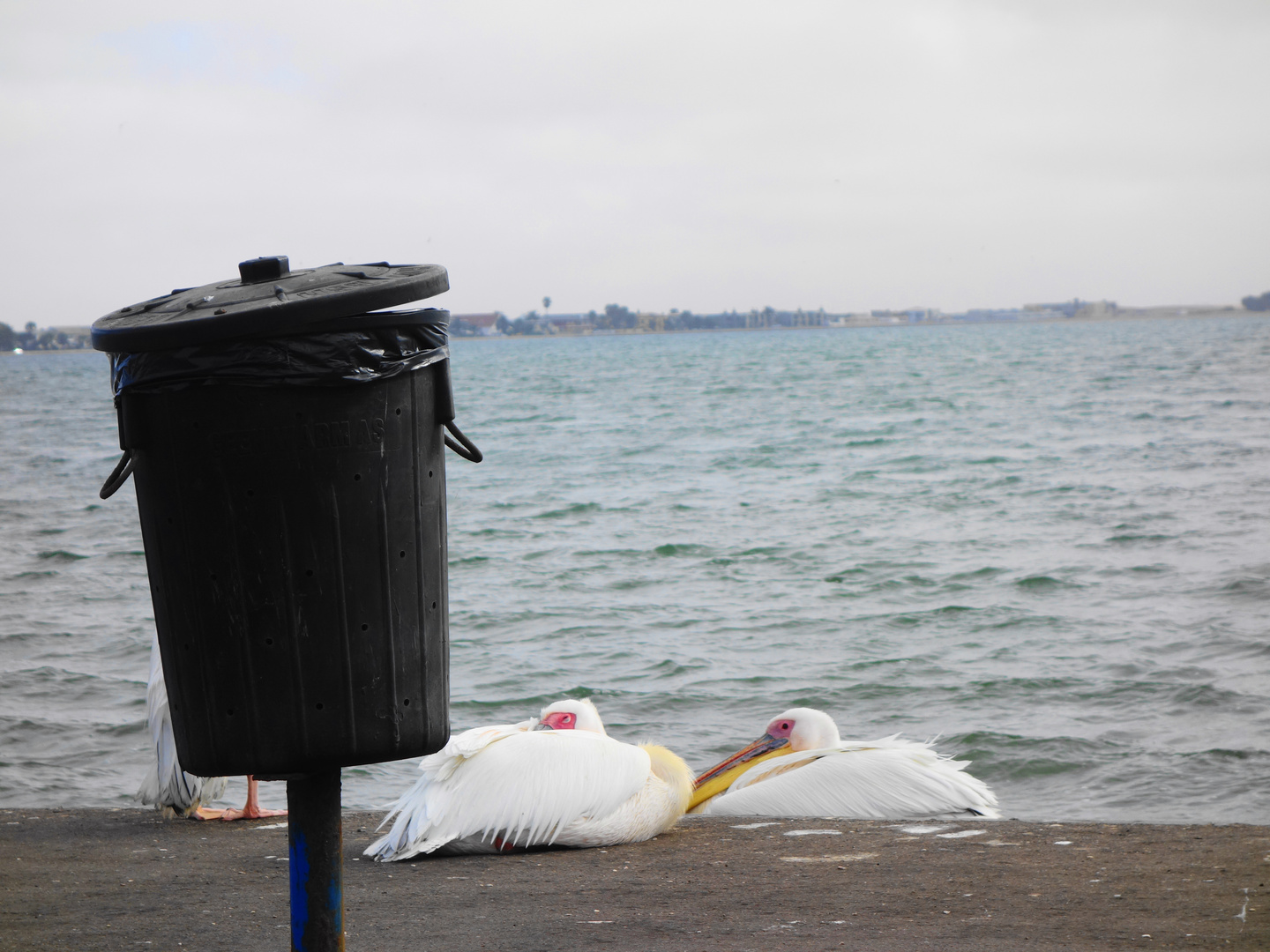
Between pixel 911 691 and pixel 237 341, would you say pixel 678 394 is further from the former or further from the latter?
pixel 237 341

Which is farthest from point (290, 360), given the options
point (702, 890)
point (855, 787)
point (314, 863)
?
point (855, 787)

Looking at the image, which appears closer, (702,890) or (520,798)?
(702,890)

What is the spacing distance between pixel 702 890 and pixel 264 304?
2.01m

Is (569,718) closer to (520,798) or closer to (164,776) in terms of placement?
(520,798)

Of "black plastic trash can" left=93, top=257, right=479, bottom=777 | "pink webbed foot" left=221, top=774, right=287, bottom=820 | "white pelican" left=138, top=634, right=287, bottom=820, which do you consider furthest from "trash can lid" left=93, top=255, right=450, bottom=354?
"pink webbed foot" left=221, top=774, right=287, bottom=820

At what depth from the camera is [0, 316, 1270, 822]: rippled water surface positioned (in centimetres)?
572

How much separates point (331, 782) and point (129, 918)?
48.7 inches

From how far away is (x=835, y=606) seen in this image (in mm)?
8875

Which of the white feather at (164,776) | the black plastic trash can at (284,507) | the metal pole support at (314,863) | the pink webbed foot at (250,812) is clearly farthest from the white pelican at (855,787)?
the black plastic trash can at (284,507)

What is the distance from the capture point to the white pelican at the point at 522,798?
12.0ft

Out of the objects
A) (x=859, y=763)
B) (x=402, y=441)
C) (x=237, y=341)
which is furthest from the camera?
→ (x=859, y=763)

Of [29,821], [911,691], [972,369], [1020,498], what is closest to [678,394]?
[972,369]

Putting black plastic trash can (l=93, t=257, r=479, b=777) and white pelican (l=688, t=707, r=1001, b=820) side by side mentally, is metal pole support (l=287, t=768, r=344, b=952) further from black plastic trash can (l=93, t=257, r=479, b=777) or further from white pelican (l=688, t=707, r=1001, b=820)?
white pelican (l=688, t=707, r=1001, b=820)

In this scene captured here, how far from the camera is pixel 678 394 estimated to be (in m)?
37.8
